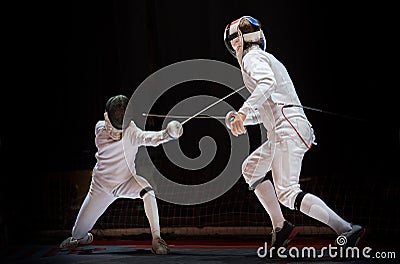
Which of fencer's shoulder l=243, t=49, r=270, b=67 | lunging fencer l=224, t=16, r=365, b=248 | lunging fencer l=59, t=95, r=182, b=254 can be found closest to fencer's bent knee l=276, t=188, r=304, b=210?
lunging fencer l=224, t=16, r=365, b=248

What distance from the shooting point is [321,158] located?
14.2 feet

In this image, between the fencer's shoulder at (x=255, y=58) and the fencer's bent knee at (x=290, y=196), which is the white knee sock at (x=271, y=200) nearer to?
the fencer's bent knee at (x=290, y=196)

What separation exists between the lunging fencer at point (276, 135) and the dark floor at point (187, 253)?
138 millimetres

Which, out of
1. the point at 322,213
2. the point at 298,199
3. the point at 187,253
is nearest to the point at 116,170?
the point at 187,253

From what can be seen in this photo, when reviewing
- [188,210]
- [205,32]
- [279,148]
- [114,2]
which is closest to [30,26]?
[114,2]

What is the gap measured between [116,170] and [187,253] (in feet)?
1.79

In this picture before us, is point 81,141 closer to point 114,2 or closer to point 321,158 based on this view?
point 114,2

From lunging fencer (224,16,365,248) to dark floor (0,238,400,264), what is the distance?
0.45 ft

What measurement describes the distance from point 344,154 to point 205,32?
1.24 m

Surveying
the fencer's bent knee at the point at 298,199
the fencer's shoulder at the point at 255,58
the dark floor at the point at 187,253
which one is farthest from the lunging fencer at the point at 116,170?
the fencer's bent knee at the point at 298,199

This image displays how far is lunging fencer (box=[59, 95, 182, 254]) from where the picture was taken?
312cm

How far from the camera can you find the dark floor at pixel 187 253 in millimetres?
2742

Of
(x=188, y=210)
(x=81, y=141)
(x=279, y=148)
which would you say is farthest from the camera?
(x=81, y=141)

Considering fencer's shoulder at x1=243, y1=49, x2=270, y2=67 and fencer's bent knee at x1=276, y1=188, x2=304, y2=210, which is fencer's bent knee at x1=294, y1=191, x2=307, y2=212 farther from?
fencer's shoulder at x1=243, y1=49, x2=270, y2=67
